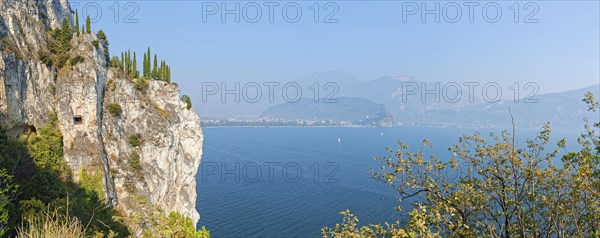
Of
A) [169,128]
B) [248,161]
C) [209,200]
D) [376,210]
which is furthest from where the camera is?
[248,161]

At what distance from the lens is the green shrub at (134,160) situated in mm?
47406

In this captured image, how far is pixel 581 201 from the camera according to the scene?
440 inches

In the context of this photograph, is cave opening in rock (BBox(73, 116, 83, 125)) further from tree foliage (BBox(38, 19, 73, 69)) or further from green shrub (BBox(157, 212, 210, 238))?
green shrub (BBox(157, 212, 210, 238))

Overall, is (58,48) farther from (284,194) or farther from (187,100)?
(284,194)

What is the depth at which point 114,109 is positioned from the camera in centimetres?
4756

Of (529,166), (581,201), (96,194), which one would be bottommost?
(96,194)

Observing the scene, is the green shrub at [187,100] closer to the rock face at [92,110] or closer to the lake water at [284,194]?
the rock face at [92,110]

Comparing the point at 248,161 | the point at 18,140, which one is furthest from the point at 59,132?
the point at 248,161

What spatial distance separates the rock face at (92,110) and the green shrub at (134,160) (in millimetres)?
167

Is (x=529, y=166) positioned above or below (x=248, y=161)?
above

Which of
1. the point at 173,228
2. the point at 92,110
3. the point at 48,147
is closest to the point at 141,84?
the point at 92,110

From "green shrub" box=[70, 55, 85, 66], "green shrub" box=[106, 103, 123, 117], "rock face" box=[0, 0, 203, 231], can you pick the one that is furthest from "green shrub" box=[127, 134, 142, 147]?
"green shrub" box=[70, 55, 85, 66]

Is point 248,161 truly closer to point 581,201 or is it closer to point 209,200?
point 209,200

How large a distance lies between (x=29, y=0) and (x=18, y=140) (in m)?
19.3
